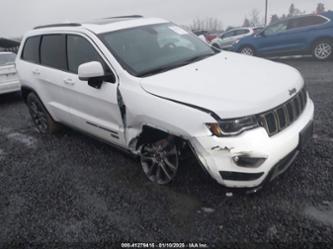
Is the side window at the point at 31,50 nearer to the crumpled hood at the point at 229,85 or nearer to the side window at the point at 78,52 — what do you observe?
the side window at the point at 78,52

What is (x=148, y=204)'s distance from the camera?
3164mm

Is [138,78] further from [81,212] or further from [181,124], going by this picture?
[81,212]

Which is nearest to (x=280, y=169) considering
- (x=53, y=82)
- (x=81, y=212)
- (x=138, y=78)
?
(x=138, y=78)

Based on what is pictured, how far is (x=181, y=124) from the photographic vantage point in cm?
278

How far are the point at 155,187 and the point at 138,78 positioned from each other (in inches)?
47.1

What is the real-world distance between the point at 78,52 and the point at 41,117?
1975 millimetres

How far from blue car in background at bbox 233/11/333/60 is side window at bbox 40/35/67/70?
850 cm

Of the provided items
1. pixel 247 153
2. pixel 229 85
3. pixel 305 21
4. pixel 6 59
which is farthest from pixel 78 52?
pixel 305 21

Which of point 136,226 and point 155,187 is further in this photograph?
point 155,187

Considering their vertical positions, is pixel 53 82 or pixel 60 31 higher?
pixel 60 31

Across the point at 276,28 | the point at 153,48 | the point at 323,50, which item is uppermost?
the point at 153,48

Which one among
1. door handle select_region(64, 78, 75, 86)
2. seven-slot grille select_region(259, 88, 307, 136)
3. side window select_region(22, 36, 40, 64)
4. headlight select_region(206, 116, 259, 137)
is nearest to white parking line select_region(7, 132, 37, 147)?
side window select_region(22, 36, 40, 64)

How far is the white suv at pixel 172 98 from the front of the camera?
2.64 meters

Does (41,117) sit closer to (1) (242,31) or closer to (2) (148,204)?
(2) (148,204)
